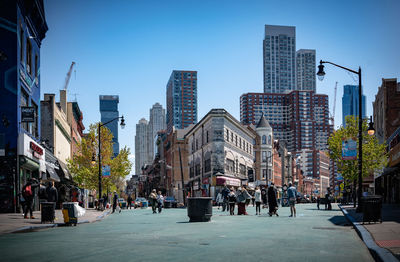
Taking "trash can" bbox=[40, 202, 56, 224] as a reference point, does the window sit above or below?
above

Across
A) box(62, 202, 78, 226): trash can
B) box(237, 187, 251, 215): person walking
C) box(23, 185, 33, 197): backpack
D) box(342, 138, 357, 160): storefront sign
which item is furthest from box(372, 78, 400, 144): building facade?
box(23, 185, 33, 197): backpack

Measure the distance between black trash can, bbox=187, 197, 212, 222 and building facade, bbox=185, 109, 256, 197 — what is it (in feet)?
124

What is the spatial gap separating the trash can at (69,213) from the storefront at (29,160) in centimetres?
1043

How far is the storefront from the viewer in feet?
89.7

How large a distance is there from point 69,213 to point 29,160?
12.0 m

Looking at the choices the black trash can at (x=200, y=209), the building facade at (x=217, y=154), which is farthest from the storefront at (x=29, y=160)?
the building facade at (x=217, y=154)

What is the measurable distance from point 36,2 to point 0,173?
12.2 metres

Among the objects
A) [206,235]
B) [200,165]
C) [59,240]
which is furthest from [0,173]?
[200,165]

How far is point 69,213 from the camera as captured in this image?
18297 millimetres

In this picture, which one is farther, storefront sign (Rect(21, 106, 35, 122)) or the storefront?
storefront sign (Rect(21, 106, 35, 122))

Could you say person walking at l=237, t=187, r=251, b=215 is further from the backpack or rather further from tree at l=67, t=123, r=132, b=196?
tree at l=67, t=123, r=132, b=196

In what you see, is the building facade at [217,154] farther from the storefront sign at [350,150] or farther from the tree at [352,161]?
the storefront sign at [350,150]

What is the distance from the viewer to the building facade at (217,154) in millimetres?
59594

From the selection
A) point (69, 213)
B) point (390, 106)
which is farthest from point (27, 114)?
point (390, 106)
